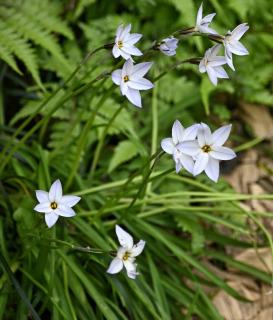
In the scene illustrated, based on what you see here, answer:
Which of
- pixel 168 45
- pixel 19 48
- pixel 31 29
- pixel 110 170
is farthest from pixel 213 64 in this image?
pixel 31 29

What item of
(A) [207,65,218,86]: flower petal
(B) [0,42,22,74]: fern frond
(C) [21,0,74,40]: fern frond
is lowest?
(C) [21,0,74,40]: fern frond

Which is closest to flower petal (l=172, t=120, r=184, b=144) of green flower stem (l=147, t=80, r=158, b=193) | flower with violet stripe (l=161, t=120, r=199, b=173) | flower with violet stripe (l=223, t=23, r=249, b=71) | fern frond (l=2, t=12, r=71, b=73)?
flower with violet stripe (l=161, t=120, r=199, b=173)

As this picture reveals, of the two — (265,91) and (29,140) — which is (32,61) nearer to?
(29,140)

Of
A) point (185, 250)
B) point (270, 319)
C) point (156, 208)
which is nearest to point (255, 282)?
point (270, 319)

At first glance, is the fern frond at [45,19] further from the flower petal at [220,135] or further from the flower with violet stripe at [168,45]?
the flower petal at [220,135]

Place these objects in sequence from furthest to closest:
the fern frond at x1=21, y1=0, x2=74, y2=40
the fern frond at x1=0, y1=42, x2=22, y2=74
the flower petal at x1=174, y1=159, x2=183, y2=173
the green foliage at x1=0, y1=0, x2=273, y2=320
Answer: the fern frond at x1=21, y1=0, x2=74, y2=40 < the fern frond at x1=0, y1=42, x2=22, y2=74 < the green foliage at x1=0, y1=0, x2=273, y2=320 < the flower petal at x1=174, y1=159, x2=183, y2=173

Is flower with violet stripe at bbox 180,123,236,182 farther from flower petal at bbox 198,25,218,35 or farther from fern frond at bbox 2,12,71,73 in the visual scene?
fern frond at bbox 2,12,71,73
